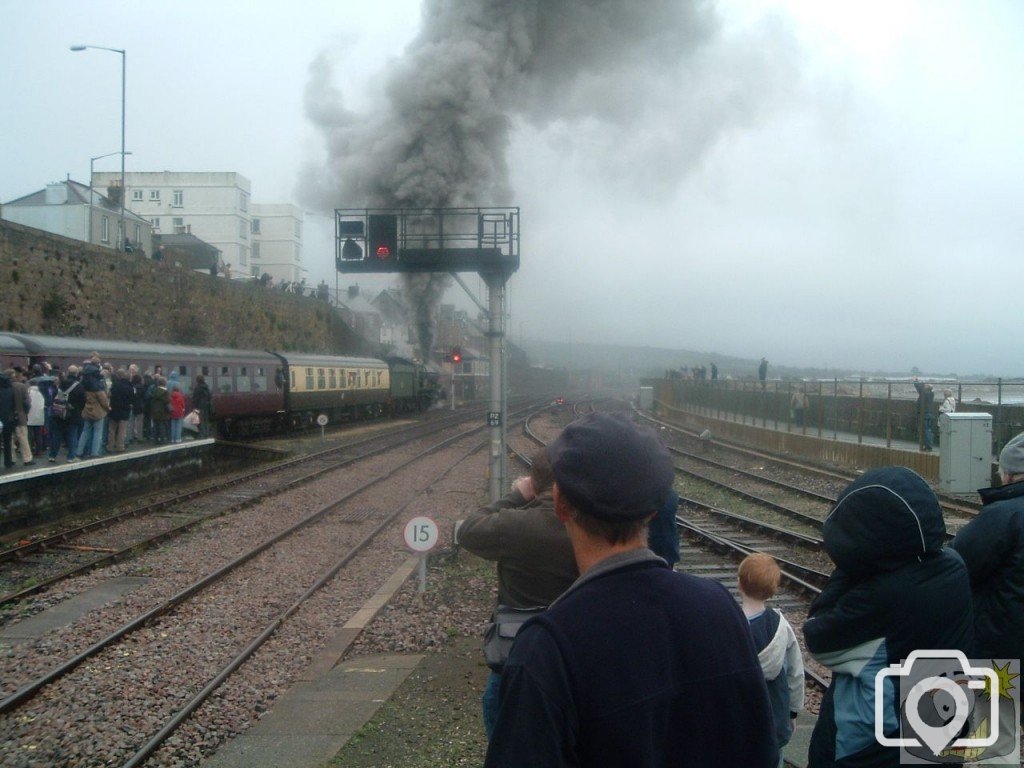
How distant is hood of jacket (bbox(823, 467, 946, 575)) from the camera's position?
2691 millimetres

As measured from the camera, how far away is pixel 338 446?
2600 centimetres

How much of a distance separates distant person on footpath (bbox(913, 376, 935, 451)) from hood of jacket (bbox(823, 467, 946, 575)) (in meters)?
17.9

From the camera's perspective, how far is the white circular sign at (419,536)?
30.1 feet

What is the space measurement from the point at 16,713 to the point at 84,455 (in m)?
10.3

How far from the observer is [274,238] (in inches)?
2921

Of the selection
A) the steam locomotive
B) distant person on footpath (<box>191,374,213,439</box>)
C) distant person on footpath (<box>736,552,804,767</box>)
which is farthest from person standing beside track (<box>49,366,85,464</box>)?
distant person on footpath (<box>736,552,804,767</box>)

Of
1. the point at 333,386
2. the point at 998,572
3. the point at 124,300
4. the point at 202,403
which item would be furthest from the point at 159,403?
the point at 998,572

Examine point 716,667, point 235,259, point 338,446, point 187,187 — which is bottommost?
point 338,446

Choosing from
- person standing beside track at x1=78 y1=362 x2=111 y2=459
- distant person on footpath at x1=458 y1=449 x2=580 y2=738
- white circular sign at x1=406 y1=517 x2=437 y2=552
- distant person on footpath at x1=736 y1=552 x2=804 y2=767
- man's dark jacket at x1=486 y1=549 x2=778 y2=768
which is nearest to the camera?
man's dark jacket at x1=486 y1=549 x2=778 y2=768

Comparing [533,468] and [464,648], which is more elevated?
[533,468]

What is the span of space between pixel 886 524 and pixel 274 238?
7542 cm

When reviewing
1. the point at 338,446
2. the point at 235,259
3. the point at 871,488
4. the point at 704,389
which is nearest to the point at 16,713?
the point at 871,488

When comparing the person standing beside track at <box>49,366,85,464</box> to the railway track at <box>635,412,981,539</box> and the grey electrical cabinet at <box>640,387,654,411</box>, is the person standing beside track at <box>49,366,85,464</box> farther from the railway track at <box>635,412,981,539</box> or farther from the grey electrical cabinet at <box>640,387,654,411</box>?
the grey electrical cabinet at <box>640,387,654,411</box>

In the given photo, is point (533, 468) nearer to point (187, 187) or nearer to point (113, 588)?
point (113, 588)
